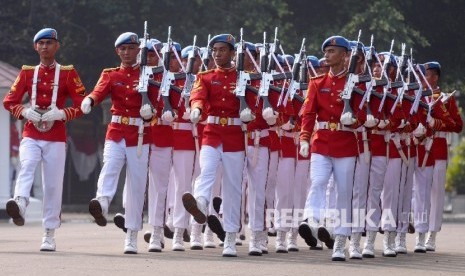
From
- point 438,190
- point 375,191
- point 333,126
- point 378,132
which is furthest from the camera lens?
point 438,190

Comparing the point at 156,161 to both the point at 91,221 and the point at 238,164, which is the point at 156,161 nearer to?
the point at 238,164

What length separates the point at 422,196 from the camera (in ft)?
65.9

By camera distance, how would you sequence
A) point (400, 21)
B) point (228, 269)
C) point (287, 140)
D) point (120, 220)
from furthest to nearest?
point (400, 21)
point (287, 140)
point (120, 220)
point (228, 269)

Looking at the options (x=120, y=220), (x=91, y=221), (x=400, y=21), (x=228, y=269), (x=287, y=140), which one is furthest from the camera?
(x=400, y=21)

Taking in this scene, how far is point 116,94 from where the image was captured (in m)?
17.9

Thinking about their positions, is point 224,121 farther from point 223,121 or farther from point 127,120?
point 127,120

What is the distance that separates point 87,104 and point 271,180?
2922 mm

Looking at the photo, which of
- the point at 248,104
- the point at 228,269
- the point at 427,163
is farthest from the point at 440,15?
the point at 228,269

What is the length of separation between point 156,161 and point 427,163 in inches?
131

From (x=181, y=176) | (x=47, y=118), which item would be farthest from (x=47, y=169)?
(x=181, y=176)

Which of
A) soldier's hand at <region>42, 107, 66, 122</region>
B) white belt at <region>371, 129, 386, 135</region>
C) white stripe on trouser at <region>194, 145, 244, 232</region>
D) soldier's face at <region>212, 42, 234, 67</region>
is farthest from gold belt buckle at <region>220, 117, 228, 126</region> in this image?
white belt at <region>371, 129, 386, 135</region>

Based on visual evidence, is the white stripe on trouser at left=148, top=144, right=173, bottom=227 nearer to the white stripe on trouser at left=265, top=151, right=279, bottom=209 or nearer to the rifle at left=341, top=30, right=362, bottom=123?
the white stripe on trouser at left=265, top=151, right=279, bottom=209

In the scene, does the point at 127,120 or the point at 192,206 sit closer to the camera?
the point at 192,206

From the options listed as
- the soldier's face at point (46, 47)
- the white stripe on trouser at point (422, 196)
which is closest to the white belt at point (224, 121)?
the soldier's face at point (46, 47)
